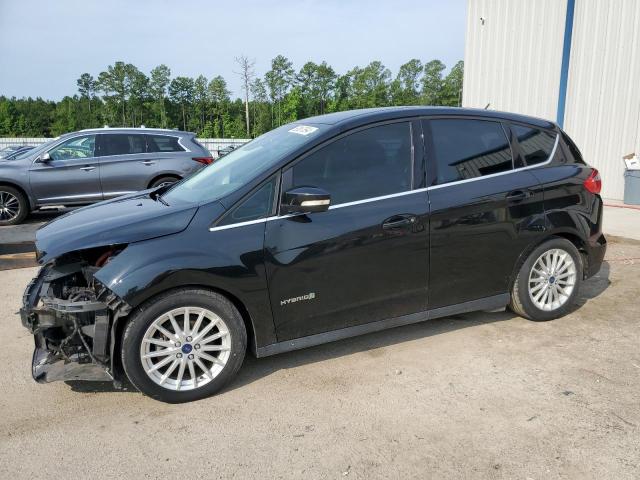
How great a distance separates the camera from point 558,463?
263 cm

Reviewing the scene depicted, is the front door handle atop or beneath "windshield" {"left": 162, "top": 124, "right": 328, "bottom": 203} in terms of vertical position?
beneath

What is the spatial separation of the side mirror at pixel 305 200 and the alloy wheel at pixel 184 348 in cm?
84

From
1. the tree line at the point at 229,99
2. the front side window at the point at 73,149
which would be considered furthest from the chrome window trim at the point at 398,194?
the tree line at the point at 229,99

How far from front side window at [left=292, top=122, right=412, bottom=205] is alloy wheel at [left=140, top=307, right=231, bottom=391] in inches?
43.0

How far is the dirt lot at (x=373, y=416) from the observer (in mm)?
2650

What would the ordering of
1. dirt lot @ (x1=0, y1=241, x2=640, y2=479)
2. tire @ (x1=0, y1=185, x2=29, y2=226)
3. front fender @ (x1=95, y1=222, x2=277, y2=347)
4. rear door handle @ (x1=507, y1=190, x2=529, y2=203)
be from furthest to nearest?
tire @ (x1=0, y1=185, x2=29, y2=226) → rear door handle @ (x1=507, y1=190, x2=529, y2=203) → front fender @ (x1=95, y1=222, x2=277, y2=347) → dirt lot @ (x1=0, y1=241, x2=640, y2=479)

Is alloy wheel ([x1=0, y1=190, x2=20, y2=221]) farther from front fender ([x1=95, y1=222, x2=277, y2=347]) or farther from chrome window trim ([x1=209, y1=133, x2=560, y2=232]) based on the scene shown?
chrome window trim ([x1=209, y1=133, x2=560, y2=232])

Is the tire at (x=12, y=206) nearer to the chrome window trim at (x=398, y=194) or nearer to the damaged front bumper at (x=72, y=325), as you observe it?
the damaged front bumper at (x=72, y=325)

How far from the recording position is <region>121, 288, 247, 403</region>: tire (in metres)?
3.11

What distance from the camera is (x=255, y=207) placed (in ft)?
11.0

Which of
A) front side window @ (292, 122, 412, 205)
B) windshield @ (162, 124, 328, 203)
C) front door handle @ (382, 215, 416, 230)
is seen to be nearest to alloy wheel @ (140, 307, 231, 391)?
windshield @ (162, 124, 328, 203)

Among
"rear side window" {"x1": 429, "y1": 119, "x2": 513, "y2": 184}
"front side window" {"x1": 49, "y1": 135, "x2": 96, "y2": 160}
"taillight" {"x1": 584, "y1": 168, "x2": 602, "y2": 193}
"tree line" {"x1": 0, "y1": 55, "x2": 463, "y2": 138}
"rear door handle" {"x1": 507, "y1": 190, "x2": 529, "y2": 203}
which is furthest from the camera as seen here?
"tree line" {"x1": 0, "y1": 55, "x2": 463, "y2": 138}

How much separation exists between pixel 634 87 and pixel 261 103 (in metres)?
61.0

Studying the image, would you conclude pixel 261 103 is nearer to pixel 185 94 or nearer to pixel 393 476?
pixel 185 94
